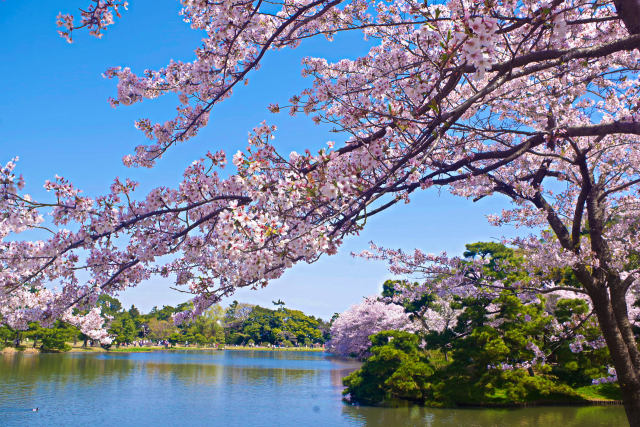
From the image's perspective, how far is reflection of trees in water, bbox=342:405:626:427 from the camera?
42.1 ft

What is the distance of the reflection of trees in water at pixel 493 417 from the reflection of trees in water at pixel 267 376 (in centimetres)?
985

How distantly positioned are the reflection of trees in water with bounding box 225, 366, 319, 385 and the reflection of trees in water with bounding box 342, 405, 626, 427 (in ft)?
32.3

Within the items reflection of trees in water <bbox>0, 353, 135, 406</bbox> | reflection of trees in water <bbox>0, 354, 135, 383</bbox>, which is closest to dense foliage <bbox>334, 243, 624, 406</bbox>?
reflection of trees in water <bbox>0, 353, 135, 406</bbox>

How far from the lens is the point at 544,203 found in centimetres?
679

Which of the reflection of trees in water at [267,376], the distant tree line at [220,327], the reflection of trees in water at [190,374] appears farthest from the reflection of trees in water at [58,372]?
the distant tree line at [220,327]

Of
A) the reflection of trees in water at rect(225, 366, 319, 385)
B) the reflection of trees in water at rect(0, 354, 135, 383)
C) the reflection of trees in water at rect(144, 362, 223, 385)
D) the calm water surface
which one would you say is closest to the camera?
the calm water surface

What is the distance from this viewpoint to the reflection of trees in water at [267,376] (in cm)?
2419

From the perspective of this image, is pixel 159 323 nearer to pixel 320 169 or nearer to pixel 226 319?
pixel 226 319

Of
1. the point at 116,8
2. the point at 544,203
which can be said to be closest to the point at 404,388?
the point at 544,203

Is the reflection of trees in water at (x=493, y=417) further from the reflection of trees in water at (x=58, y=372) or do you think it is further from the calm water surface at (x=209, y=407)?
the reflection of trees in water at (x=58, y=372)

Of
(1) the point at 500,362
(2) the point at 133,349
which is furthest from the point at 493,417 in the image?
(2) the point at 133,349

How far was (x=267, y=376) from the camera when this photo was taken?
2659 centimetres

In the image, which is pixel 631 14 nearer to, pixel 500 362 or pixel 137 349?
→ pixel 500 362

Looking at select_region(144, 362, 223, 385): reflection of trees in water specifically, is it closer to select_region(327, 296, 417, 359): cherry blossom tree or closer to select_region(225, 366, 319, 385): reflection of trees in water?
select_region(225, 366, 319, 385): reflection of trees in water
